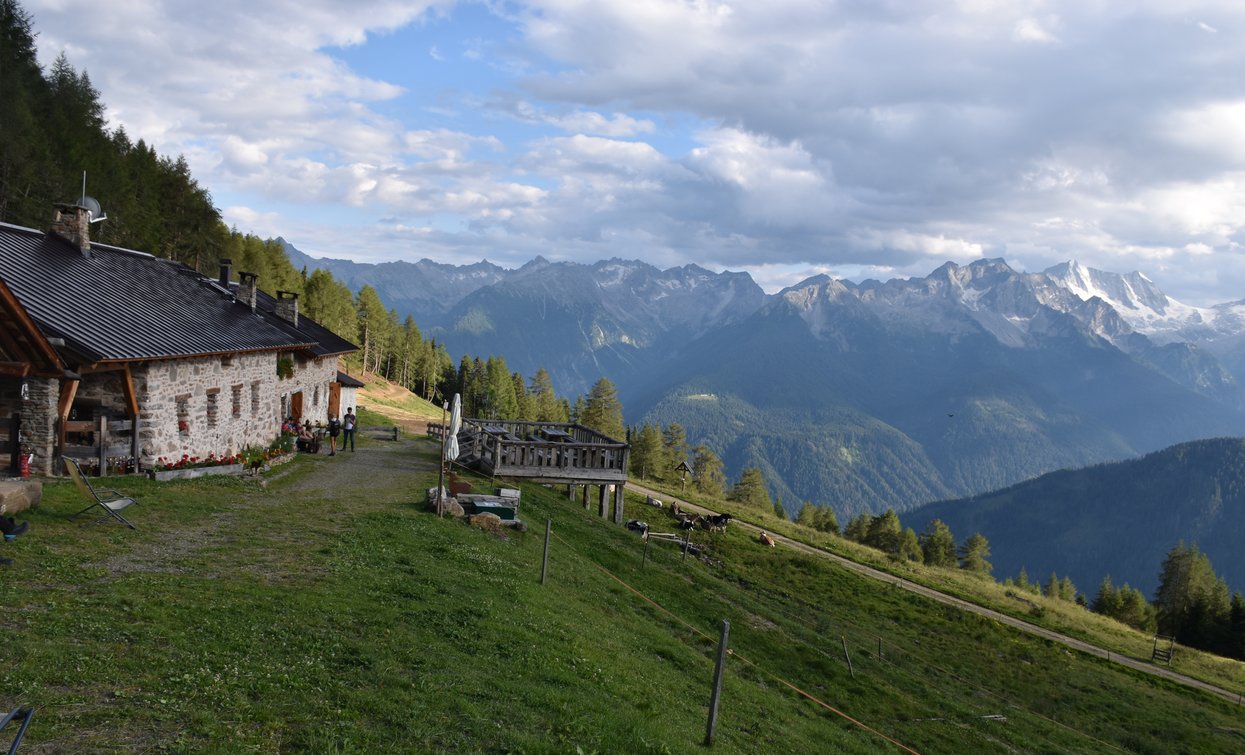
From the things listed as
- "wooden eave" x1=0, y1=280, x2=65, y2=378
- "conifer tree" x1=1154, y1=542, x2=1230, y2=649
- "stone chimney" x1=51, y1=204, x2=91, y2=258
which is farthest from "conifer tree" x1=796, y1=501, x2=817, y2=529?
"wooden eave" x1=0, y1=280, x2=65, y2=378

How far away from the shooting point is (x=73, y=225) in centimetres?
2589

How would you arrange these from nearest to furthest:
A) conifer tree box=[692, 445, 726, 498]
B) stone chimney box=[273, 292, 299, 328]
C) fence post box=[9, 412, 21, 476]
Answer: fence post box=[9, 412, 21, 476], stone chimney box=[273, 292, 299, 328], conifer tree box=[692, 445, 726, 498]

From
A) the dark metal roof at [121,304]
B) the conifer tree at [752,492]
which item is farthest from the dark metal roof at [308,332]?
the conifer tree at [752,492]

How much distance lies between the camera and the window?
2552 cm

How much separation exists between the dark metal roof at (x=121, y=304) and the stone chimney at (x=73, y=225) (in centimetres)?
28

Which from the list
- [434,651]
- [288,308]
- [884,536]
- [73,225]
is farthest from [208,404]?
[884,536]

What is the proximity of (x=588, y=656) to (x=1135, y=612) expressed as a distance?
103 meters

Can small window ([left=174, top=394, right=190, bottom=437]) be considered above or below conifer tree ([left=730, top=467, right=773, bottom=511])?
above

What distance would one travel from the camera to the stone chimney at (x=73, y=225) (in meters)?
25.7

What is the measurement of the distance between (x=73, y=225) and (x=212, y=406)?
330 inches

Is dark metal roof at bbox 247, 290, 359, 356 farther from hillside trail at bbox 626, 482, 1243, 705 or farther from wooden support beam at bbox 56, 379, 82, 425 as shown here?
hillside trail at bbox 626, 482, 1243, 705

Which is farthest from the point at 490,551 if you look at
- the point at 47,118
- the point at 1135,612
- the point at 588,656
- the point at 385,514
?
the point at 1135,612

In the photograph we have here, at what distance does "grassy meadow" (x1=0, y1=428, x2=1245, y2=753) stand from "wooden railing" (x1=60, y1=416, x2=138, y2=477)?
1.28 m

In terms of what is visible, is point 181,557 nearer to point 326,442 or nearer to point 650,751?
point 650,751
